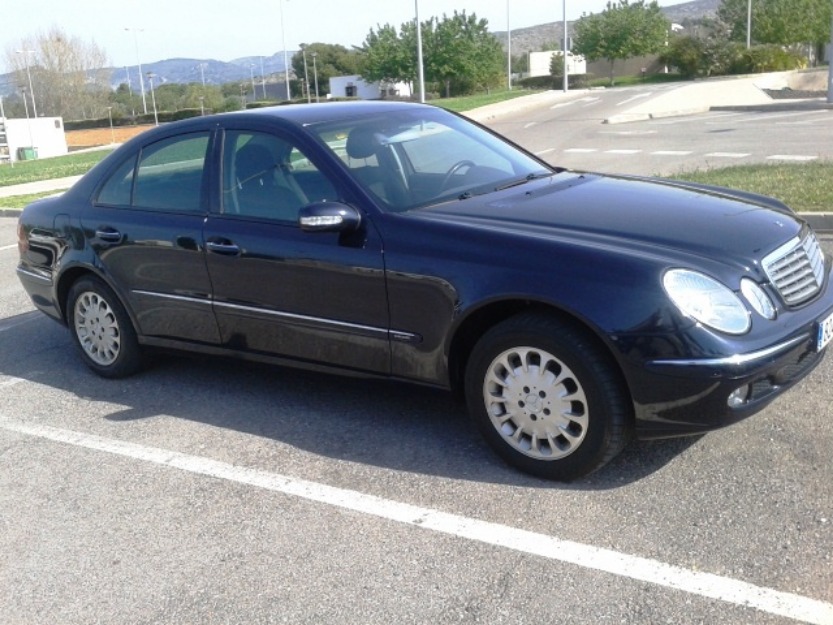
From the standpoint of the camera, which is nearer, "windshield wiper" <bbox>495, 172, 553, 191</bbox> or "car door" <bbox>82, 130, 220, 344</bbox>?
"windshield wiper" <bbox>495, 172, 553, 191</bbox>

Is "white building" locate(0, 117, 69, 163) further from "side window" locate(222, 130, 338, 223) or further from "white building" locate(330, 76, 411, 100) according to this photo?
"side window" locate(222, 130, 338, 223)

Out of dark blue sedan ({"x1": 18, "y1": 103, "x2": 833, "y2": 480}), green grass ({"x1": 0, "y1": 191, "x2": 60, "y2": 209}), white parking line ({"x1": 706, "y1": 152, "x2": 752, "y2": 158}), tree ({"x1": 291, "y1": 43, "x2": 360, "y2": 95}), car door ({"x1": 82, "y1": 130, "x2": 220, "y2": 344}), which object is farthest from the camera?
tree ({"x1": 291, "y1": 43, "x2": 360, "y2": 95})

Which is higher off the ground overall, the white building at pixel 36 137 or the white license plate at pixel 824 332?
the white license plate at pixel 824 332

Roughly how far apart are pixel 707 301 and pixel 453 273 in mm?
1080

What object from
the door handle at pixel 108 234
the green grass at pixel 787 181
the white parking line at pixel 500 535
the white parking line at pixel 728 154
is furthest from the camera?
the white parking line at pixel 728 154

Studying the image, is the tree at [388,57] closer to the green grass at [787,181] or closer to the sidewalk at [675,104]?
the sidewalk at [675,104]

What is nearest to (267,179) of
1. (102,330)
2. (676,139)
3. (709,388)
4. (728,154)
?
(102,330)

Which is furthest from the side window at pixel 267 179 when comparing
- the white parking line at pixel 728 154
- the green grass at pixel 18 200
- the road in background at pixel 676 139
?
the green grass at pixel 18 200

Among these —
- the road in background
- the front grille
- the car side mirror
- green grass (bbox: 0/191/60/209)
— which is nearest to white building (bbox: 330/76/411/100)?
the road in background

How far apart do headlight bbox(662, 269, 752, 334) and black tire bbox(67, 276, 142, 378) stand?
3358mm

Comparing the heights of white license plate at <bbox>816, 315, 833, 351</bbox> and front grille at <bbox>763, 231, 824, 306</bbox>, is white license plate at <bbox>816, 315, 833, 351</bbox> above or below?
below

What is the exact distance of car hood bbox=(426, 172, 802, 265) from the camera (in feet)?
13.4

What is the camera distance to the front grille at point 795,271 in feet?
13.2

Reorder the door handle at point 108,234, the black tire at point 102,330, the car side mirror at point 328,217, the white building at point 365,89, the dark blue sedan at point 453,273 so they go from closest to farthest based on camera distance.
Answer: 1. the dark blue sedan at point 453,273
2. the car side mirror at point 328,217
3. the door handle at point 108,234
4. the black tire at point 102,330
5. the white building at point 365,89
